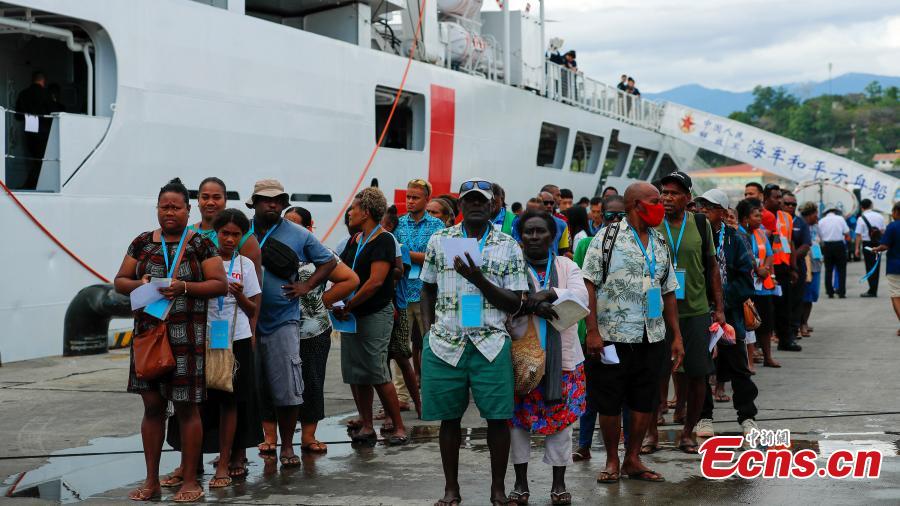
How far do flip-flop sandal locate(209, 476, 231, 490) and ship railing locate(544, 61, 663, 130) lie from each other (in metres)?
17.0

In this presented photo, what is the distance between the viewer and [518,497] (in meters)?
5.11

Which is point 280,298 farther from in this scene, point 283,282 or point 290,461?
point 290,461

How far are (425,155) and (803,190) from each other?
13798 mm

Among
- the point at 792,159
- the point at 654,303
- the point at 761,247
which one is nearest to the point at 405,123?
the point at 761,247

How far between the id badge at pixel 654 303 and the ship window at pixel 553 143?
53.6 feet

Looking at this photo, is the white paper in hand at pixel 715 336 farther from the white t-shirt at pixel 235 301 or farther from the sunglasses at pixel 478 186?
the white t-shirt at pixel 235 301

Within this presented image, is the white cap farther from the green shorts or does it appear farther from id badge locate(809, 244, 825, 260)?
id badge locate(809, 244, 825, 260)

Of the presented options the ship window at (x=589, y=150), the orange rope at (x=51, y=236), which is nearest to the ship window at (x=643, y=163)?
the ship window at (x=589, y=150)

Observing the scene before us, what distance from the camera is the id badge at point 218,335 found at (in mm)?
5516

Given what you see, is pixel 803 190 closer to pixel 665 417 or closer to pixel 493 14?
pixel 493 14

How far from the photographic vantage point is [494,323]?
16.2 feet

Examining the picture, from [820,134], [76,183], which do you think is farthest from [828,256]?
[820,134]

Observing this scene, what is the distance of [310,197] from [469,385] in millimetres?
9483

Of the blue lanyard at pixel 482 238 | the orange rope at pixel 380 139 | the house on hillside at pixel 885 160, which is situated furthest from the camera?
the house on hillside at pixel 885 160
